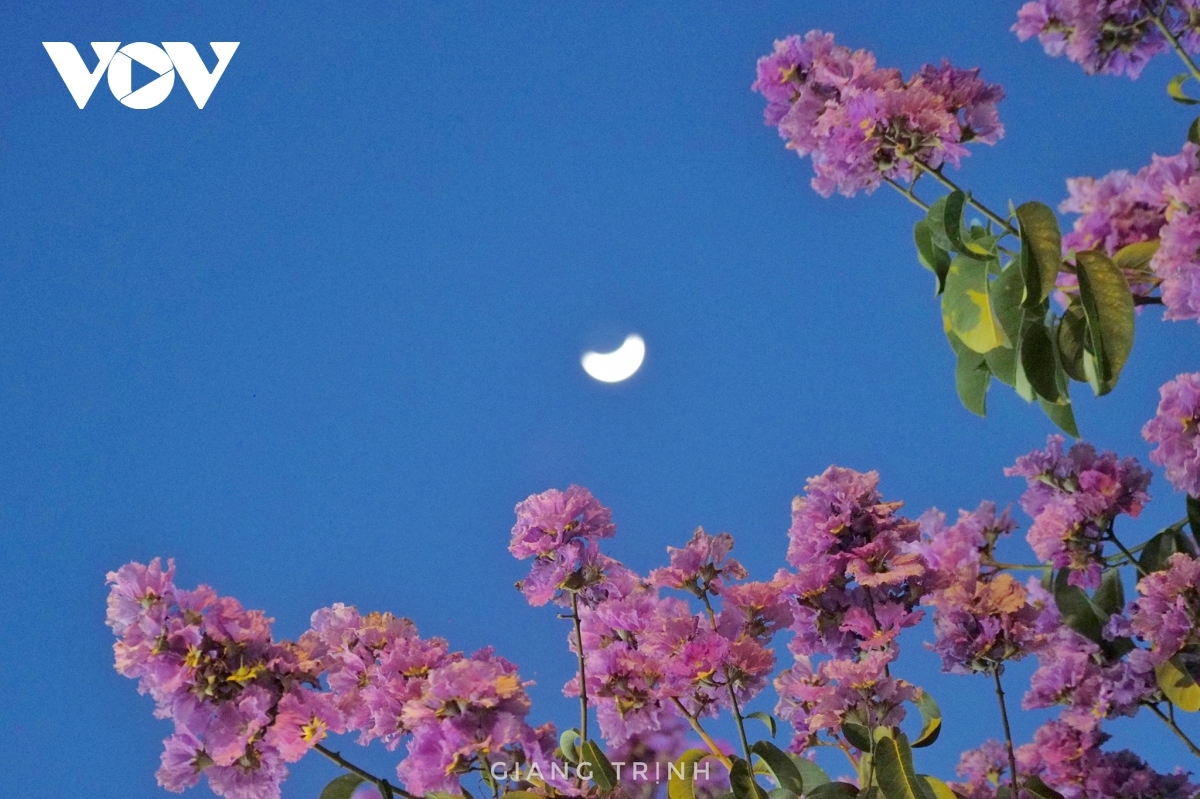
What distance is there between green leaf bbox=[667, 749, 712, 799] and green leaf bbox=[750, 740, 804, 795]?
0.25 ft

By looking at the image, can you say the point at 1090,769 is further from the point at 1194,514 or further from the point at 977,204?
the point at 977,204

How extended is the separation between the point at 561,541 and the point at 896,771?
0.37 m

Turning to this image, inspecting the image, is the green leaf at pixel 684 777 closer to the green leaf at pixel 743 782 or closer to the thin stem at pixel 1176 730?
the green leaf at pixel 743 782

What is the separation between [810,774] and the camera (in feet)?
3.67

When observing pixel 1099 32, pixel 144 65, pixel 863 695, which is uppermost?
pixel 144 65

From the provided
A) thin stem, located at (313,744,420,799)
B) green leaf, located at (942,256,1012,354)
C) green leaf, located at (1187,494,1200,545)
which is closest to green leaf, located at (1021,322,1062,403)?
green leaf, located at (942,256,1012,354)

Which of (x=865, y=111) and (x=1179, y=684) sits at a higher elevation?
(x=865, y=111)

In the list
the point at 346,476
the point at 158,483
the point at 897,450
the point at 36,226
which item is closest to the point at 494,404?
the point at 346,476

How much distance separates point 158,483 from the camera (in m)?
2.75

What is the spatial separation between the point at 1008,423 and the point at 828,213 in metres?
0.74

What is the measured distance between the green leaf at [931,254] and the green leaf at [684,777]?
1.89ft

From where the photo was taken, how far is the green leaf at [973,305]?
112cm

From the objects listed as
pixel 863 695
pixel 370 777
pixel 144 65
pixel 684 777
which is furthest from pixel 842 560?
pixel 144 65

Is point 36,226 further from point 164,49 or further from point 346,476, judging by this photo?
point 346,476
